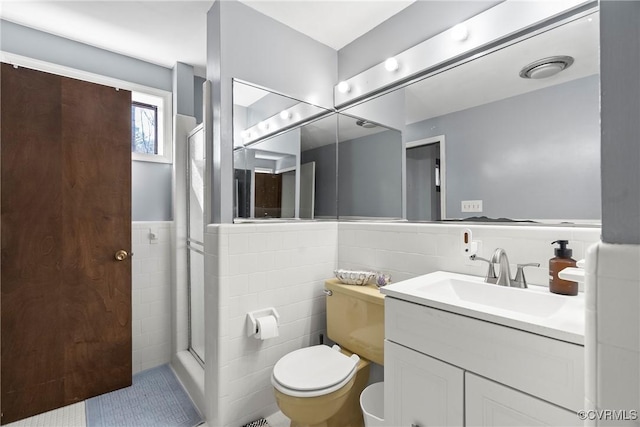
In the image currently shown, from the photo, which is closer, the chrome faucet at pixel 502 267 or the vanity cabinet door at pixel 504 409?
the vanity cabinet door at pixel 504 409

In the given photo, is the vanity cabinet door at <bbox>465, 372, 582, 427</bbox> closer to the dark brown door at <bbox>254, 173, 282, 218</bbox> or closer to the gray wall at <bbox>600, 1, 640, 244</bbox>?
the gray wall at <bbox>600, 1, 640, 244</bbox>

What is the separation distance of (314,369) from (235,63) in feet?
5.99

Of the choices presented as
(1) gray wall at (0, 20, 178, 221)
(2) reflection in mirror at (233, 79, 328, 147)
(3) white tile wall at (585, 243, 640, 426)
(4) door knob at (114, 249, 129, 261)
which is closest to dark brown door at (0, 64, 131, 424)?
(4) door knob at (114, 249, 129, 261)

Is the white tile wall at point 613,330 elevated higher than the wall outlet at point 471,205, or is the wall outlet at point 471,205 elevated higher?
the wall outlet at point 471,205

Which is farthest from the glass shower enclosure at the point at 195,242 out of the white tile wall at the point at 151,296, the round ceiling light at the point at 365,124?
the round ceiling light at the point at 365,124

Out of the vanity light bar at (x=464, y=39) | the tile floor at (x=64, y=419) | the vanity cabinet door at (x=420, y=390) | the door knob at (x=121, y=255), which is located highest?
the vanity light bar at (x=464, y=39)

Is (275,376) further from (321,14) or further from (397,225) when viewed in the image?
(321,14)

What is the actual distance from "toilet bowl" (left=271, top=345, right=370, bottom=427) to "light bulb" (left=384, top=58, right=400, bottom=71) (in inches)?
70.6

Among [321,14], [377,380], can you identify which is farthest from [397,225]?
[321,14]

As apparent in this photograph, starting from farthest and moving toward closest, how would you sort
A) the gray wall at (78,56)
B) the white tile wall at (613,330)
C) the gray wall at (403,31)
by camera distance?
the gray wall at (78,56) < the gray wall at (403,31) < the white tile wall at (613,330)

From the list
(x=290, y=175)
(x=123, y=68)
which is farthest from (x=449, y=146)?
(x=123, y=68)

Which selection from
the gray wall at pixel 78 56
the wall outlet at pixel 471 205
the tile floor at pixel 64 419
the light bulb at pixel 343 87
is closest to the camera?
the wall outlet at pixel 471 205

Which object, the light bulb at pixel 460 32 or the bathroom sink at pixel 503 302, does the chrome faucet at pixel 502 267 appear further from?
the light bulb at pixel 460 32

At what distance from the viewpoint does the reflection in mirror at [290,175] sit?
184cm
